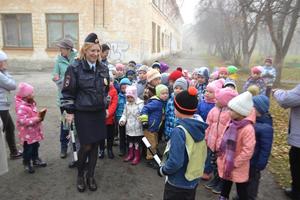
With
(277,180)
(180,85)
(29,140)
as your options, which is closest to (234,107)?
(180,85)

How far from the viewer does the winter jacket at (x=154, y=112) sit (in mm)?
4878

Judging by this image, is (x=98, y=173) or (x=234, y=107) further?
(x=98, y=173)

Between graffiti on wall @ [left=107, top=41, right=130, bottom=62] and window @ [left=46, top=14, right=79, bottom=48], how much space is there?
2.46 metres

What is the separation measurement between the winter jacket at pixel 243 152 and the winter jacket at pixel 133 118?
1936mm

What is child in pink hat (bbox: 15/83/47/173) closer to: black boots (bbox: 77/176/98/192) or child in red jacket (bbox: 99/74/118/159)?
black boots (bbox: 77/176/98/192)

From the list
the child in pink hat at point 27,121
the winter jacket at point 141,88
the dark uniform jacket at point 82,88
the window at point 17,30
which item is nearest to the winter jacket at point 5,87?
the child in pink hat at point 27,121

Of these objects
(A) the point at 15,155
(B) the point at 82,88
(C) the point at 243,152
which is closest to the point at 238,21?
(A) the point at 15,155

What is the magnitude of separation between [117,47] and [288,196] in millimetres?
17294

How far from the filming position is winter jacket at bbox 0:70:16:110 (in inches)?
182

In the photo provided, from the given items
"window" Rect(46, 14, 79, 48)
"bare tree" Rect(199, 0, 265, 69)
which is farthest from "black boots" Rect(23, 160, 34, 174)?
"window" Rect(46, 14, 79, 48)

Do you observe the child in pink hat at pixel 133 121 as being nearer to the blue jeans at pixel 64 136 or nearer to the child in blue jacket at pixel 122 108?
the child in blue jacket at pixel 122 108

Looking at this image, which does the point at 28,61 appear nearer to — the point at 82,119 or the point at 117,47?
the point at 117,47

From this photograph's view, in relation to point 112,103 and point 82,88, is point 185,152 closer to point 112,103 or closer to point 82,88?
point 82,88

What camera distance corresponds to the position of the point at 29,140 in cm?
450
